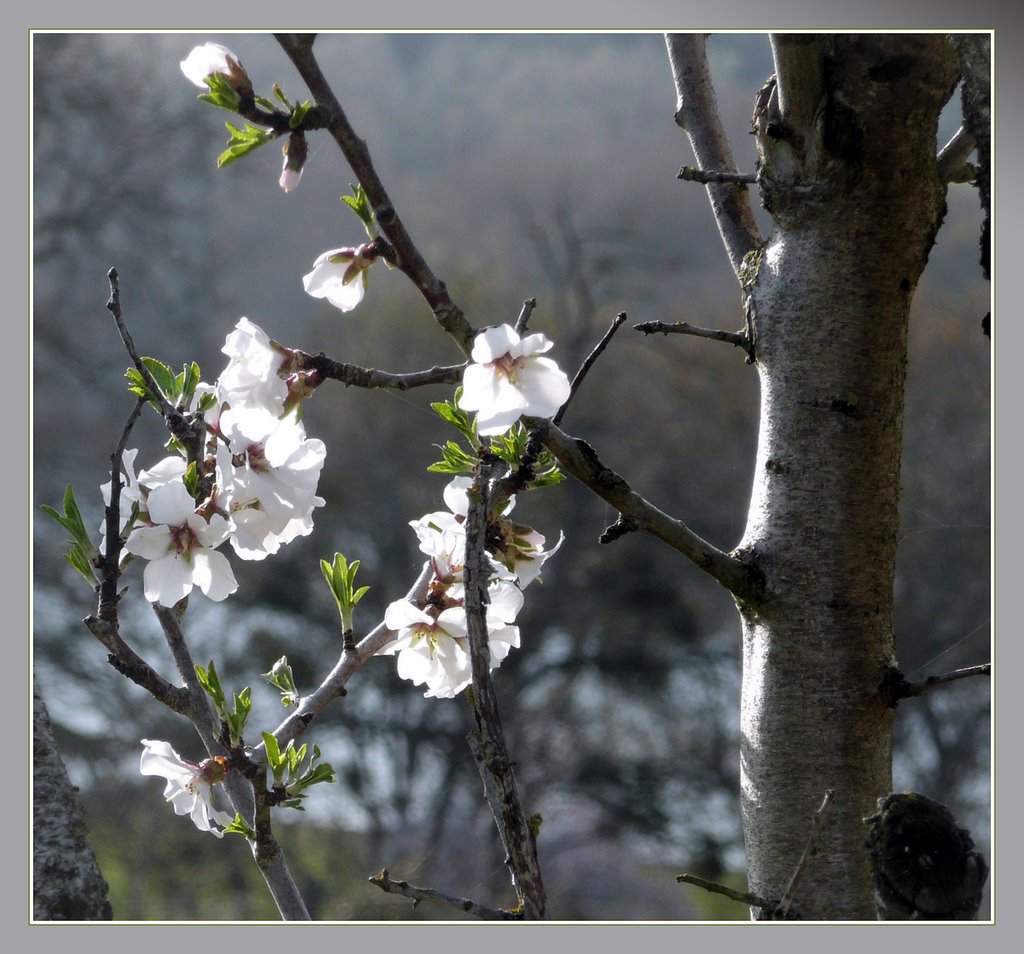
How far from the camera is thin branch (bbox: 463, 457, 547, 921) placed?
1.14ft

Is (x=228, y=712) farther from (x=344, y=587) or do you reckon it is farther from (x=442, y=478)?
(x=442, y=478)

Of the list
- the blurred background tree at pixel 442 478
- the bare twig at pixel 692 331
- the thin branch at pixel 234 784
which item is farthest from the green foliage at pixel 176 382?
the blurred background tree at pixel 442 478

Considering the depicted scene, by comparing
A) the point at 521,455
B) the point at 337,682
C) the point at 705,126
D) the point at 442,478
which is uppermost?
the point at 442,478

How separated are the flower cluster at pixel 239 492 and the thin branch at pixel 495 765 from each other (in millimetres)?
92

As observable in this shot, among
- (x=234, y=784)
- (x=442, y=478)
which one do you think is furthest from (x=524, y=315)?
(x=442, y=478)

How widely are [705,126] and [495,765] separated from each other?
0.40 metres

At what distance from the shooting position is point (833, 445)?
1.48 ft

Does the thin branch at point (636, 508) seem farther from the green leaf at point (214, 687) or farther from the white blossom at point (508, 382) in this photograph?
the green leaf at point (214, 687)

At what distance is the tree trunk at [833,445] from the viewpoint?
0.44 metres

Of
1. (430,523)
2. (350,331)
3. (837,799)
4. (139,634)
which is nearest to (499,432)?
(430,523)

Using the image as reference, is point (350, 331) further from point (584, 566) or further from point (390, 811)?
point (390, 811)

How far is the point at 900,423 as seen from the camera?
1.50 feet

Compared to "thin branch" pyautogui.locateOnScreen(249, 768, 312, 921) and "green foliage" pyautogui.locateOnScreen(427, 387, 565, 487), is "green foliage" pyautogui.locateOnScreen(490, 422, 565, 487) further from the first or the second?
"thin branch" pyautogui.locateOnScreen(249, 768, 312, 921)

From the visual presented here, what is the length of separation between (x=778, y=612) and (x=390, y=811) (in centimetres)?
213
